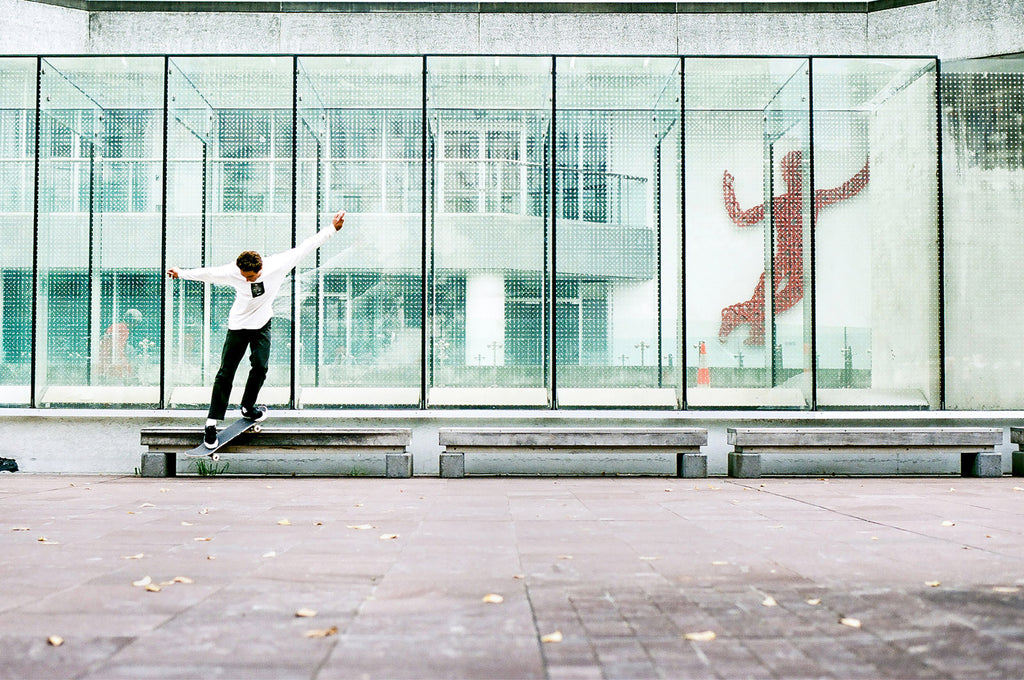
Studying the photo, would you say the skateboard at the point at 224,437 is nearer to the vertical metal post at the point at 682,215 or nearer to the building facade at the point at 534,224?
the building facade at the point at 534,224

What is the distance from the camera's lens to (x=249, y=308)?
9.32 metres

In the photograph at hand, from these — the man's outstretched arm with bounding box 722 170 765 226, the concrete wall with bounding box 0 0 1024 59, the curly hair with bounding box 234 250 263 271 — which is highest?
the concrete wall with bounding box 0 0 1024 59

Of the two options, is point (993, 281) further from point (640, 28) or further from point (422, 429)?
point (422, 429)

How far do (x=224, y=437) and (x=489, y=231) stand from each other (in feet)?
14.2

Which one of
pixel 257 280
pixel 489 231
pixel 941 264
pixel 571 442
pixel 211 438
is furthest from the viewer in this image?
pixel 489 231

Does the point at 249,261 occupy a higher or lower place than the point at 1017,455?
higher

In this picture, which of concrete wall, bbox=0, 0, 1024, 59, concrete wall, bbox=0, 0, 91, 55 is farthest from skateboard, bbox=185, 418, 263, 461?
concrete wall, bbox=0, 0, 91, 55

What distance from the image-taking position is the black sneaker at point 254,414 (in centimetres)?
975

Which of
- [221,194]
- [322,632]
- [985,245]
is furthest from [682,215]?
[322,632]

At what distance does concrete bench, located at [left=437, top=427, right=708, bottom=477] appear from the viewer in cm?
1016

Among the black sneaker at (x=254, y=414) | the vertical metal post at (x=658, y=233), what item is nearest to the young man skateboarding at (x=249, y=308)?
the black sneaker at (x=254, y=414)

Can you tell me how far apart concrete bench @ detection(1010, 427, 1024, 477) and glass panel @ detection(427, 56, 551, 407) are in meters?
5.57

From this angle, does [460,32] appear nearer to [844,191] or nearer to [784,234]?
[784,234]

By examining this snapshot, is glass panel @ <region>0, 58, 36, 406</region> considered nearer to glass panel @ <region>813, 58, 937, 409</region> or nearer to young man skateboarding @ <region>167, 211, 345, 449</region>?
young man skateboarding @ <region>167, 211, 345, 449</region>
